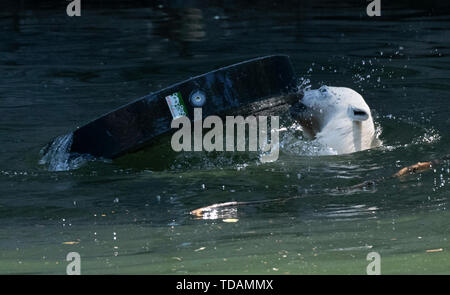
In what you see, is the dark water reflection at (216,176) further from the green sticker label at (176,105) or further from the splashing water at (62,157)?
the green sticker label at (176,105)

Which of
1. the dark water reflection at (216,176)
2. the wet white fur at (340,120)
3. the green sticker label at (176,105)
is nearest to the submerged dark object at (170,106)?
the green sticker label at (176,105)

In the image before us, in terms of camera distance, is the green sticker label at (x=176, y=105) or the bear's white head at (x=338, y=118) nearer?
the green sticker label at (x=176, y=105)

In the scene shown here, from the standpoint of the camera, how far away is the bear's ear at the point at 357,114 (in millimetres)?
7570

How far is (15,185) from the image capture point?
6.97 metres

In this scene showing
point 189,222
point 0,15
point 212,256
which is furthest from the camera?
point 0,15

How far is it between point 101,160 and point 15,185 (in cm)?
73

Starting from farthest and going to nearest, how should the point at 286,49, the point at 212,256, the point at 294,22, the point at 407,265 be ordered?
the point at 294,22 → the point at 286,49 → the point at 212,256 → the point at 407,265

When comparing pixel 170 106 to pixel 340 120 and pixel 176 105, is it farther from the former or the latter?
pixel 340 120

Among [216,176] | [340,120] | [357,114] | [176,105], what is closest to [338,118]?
[340,120]

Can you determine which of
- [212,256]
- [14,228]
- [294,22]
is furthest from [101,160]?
[294,22]

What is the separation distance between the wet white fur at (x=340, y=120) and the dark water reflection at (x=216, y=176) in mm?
159

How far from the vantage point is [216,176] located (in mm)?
Answer: 7043

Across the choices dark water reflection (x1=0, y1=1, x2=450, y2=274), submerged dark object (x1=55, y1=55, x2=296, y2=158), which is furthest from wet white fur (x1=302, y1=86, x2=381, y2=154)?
submerged dark object (x1=55, y1=55, x2=296, y2=158)

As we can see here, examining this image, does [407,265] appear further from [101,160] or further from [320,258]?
[101,160]
